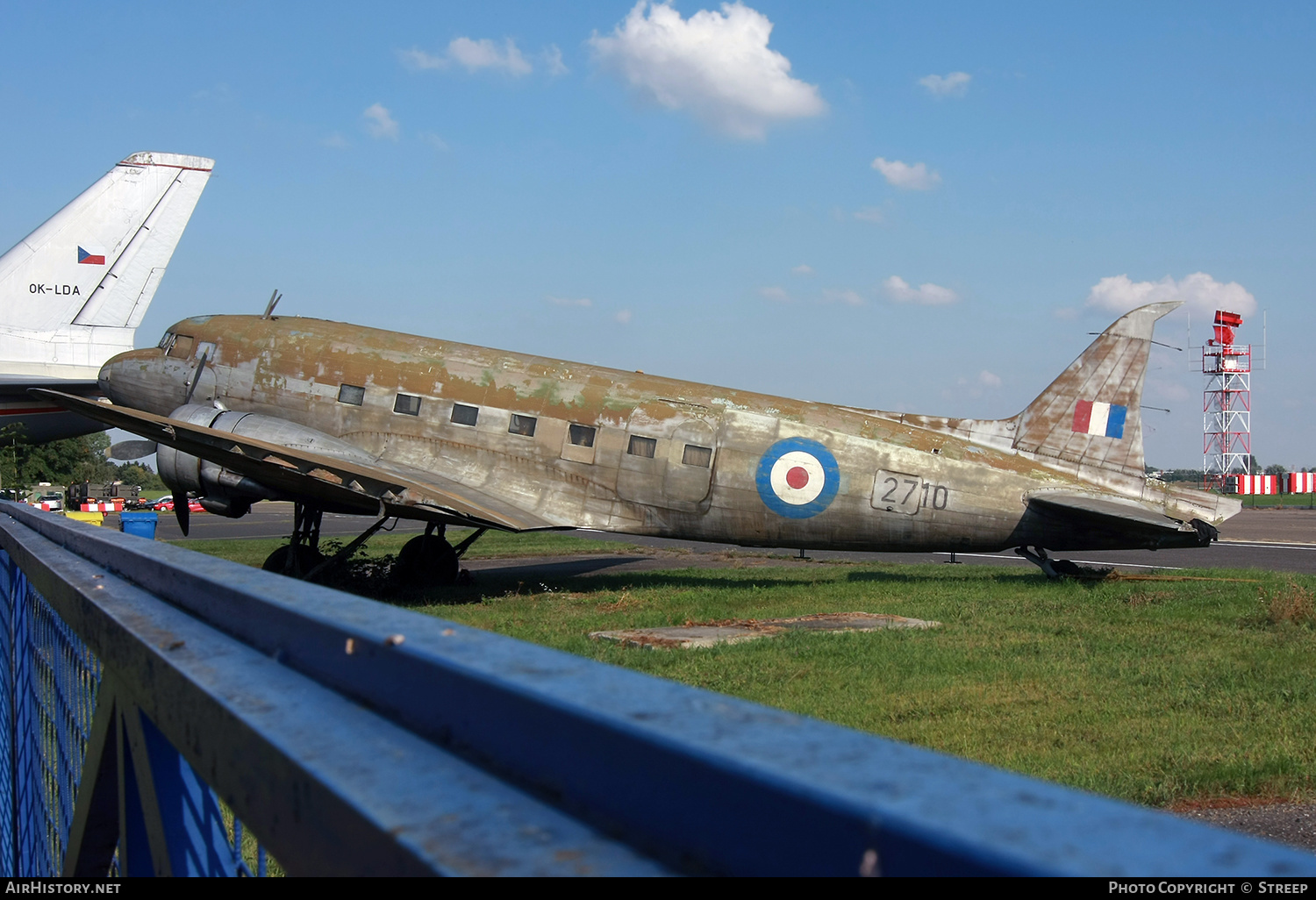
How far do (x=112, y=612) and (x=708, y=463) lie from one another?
12.4 metres

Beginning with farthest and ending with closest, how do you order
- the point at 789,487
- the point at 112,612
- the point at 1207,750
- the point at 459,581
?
the point at 459,581 < the point at 789,487 < the point at 1207,750 < the point at 112,612

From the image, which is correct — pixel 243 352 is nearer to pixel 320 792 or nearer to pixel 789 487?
pixel 789 487

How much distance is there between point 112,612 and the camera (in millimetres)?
2174

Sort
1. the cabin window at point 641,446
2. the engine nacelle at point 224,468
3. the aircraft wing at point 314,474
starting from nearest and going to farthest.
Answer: the aircraft wing at point 314,474
the engine nacelle at point 224,468
the cabin window at point 641,446

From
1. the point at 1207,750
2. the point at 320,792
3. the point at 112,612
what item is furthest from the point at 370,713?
the point at 1207,750

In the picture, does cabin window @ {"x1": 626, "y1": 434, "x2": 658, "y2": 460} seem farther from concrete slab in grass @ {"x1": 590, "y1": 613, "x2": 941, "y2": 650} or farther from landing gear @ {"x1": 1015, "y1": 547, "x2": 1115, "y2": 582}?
landing gear @ {"x1": 1015, "y1": 547, "x2": 1115, "y2": 582}

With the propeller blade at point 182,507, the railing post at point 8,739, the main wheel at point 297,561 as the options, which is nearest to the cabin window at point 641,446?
the main wheel at point 297,561

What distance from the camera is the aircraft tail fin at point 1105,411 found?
14539mm

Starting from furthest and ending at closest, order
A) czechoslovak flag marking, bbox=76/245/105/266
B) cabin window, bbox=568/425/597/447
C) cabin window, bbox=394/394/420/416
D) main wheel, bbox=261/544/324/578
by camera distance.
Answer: czechoslovak flag marking, bbox=76/245/105/266
main wheel, bbox=261/544/324/578
cabin window, bbox=394/394/420/416
cabin window, bbox=568/425/597/447

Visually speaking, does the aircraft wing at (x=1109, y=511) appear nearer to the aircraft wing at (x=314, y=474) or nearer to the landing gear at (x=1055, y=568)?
the landing gear at (x=1055, y=568)

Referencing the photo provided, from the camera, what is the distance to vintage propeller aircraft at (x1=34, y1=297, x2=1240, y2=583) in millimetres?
14055

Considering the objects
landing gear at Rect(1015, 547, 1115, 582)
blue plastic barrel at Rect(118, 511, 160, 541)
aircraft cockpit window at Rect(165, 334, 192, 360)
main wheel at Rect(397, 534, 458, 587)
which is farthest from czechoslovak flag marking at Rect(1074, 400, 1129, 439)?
blue plastic barrel at Rect(118, 511, 160, 541)

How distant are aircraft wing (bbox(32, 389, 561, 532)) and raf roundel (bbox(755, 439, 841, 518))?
3461 millimetres

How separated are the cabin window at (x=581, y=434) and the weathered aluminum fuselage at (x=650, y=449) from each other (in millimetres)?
49
